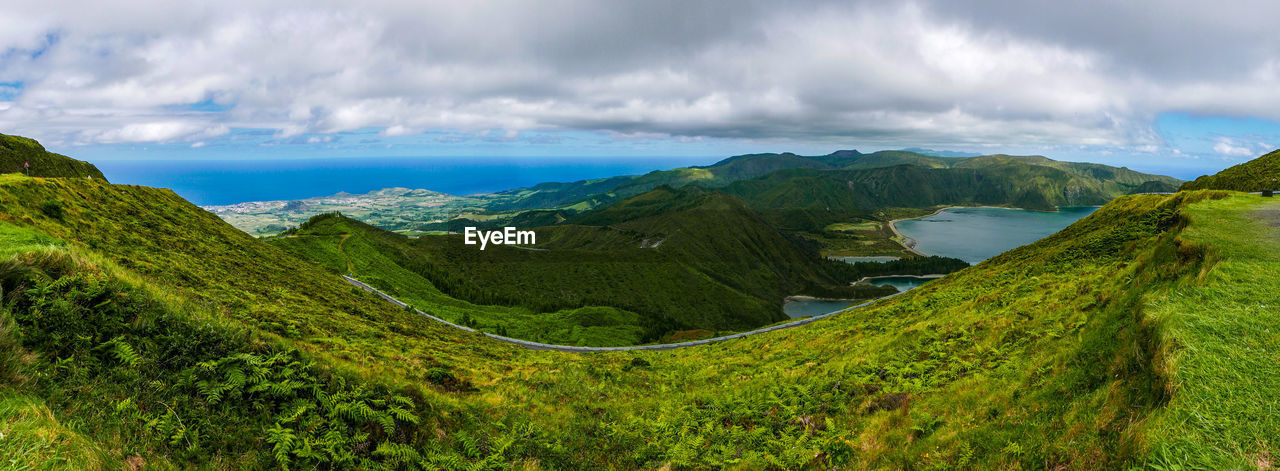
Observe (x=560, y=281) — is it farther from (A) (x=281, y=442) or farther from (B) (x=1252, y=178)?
(B) (x=1252, y=178)

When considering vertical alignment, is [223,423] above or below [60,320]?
below

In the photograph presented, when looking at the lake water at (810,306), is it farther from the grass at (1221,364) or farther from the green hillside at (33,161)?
the green hillside at (33,161)

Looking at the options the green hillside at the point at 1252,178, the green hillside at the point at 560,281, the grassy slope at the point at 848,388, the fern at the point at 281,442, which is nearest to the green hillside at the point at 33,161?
the green hillside at the point at 560,281

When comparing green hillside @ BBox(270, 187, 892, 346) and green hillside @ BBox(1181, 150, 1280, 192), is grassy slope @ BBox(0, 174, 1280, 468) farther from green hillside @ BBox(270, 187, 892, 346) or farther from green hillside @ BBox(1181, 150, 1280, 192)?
green hillside @ BBox(1181, 150, 1280, 192)

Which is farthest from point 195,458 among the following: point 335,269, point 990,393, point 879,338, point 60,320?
point 335,269

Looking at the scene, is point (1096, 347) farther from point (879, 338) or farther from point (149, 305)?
point (149, 305)

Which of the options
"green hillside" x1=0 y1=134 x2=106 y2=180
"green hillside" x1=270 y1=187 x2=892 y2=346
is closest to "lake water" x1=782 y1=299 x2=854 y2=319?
"green hillside" x1=270 y1=187 x2=892 y2=346

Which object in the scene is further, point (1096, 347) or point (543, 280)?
point (543, 280)
